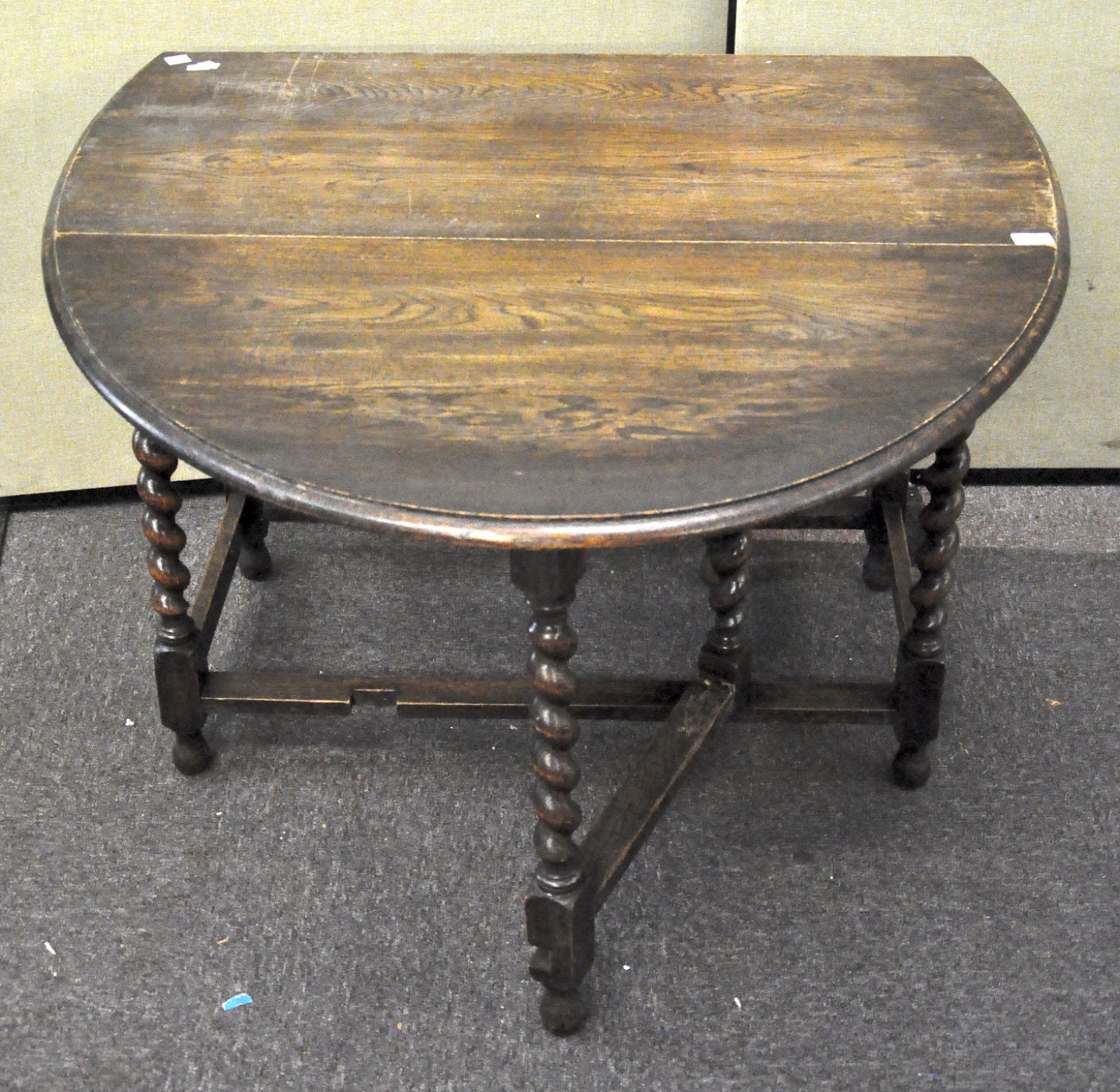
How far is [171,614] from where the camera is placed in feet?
5.51

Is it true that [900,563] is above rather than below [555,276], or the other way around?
below

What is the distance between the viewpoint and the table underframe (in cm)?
146

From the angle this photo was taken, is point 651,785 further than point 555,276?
Yes

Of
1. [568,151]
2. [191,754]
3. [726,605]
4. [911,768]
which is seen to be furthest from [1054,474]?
[191,754]

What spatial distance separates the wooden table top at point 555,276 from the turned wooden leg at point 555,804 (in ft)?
0.50

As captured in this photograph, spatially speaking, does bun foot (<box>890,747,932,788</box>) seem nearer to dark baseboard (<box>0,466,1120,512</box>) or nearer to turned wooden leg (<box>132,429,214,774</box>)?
dark baseboard (<box>0,466,1120,512</box>)

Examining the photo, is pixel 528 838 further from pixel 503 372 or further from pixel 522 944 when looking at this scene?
pixel 503 372

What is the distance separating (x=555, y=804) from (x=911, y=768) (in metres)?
0.57

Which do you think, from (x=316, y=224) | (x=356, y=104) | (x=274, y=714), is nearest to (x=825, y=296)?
(x=316, y=224)

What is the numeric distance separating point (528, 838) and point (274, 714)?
37 cm

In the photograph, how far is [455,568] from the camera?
211 cm

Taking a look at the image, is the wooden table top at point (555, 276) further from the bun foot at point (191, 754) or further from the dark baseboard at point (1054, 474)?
the dark baseboard at point (1054, 474)

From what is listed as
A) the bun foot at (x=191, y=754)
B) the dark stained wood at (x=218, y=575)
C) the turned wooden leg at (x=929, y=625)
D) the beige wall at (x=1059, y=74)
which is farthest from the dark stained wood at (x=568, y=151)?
the bun foot at (x=191, y=754)

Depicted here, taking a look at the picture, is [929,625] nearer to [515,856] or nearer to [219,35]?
[515,856]
